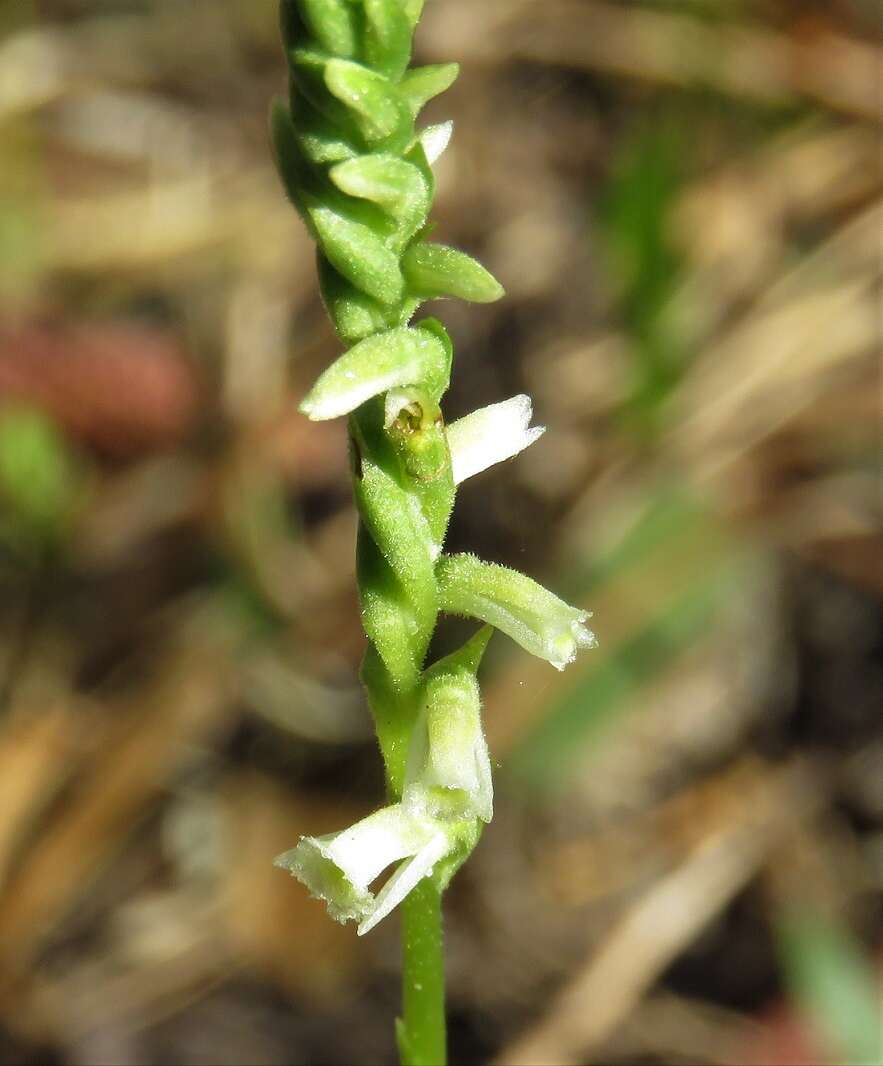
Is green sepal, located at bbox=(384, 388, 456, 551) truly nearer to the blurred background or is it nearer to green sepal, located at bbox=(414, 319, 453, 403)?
green sepal, located at bbox=(414, 319, 453, 403)

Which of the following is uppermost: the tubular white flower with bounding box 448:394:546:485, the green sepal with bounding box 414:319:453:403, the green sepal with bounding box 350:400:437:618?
the green sepal with bounding box 414:319:453:403

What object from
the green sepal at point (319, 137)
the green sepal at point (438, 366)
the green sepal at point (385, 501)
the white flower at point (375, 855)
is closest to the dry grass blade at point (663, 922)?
the white flower at point (375, 855)

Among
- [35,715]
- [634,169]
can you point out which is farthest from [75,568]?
[634,169]

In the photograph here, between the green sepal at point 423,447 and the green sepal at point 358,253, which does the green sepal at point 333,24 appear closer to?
the green sepal at point 358,253

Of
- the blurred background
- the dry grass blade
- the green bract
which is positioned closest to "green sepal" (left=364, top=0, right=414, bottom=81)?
the green bract

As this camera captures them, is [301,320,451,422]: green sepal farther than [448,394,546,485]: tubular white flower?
No

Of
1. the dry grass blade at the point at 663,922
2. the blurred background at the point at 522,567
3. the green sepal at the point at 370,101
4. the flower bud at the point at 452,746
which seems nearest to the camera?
the green sepal at the point at 370,101

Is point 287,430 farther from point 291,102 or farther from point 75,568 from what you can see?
point 291,102
